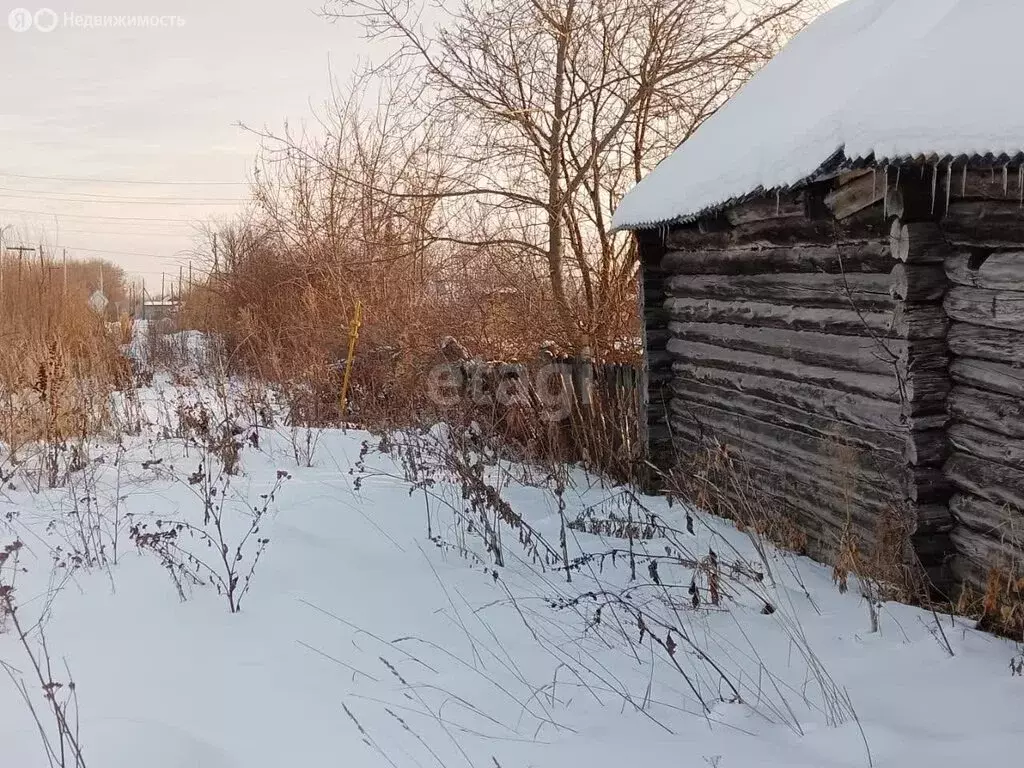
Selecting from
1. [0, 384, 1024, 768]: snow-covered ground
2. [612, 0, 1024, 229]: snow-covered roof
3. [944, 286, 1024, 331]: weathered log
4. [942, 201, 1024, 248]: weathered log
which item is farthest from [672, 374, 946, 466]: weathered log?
[612, 0, 1024, 229]: snow-covered roof

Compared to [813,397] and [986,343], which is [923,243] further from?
[813,397]

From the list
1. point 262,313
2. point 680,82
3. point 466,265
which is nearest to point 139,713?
point 466,265

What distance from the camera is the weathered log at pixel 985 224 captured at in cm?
343

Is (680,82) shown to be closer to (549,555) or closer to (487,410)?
(487,410)

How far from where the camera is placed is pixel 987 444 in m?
3.79

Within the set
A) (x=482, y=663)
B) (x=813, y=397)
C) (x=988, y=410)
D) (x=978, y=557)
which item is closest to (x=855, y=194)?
(x=988, y=410)

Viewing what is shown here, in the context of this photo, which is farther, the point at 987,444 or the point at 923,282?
the point at 923,282

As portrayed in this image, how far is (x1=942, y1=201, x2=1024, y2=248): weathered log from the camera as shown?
3428mm

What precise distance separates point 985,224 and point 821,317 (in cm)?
130

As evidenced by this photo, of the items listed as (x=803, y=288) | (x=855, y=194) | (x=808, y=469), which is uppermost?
(x=855, y=194)

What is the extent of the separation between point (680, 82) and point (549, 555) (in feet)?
25.7

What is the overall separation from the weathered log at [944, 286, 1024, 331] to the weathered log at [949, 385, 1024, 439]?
1.02 feet

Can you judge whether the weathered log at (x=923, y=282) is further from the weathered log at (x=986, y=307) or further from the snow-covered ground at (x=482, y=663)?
the snow-covered ground at (x=482, y=663)

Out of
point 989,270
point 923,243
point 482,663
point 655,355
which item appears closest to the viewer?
point 482,663
